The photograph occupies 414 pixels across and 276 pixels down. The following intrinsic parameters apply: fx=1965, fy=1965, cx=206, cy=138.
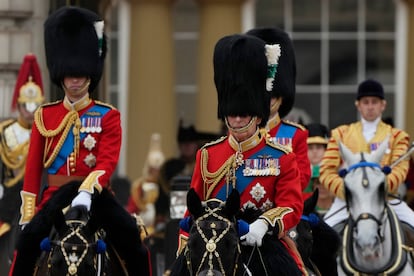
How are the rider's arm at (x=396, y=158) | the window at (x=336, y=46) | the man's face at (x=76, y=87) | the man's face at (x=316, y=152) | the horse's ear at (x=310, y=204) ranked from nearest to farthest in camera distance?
the man's face at (x=76, y=87), the horse's ear at (x=310, y=204), the rider's arm at (x=396, y=158), the man's face at (x=316, y=152), the window at (x=336, y=46)

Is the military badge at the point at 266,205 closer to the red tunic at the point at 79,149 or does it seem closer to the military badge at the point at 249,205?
the military badge at the point at 249,205

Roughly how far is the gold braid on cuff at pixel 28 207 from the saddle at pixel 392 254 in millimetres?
3251

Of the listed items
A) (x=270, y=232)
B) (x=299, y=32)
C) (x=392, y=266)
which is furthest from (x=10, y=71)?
(x=270, y=232)

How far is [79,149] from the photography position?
13.3m

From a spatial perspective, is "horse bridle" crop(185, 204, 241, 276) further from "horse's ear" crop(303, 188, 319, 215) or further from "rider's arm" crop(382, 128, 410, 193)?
"rider's arm" crop(382, 128, 410, 193)

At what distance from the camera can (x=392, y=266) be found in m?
15.4

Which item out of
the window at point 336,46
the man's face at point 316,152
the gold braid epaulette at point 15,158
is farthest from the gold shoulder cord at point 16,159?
the window at point 336,46

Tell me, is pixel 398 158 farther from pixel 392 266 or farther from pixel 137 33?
pixel 137 33

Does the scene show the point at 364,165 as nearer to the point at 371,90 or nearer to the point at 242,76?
the point at 371,90

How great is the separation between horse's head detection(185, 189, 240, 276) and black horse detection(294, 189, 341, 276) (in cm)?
214

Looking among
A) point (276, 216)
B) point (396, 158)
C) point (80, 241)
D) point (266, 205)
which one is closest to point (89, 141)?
point (80, 241)

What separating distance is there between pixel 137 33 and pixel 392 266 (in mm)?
12687

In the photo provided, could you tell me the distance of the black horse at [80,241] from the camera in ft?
39.9

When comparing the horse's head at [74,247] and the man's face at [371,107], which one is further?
the man's face at [371,107]
